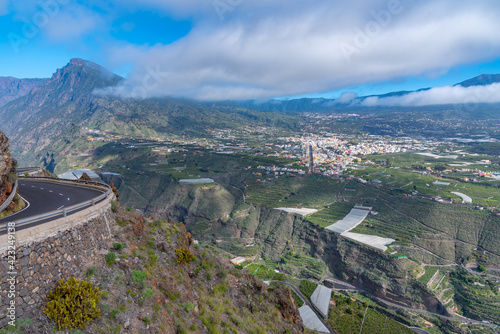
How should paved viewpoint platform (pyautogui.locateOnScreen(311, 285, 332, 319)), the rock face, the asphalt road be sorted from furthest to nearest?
paved viewpoint platform (pyautogui.locateOnScreen(311, 285, 332, 319)) < the asphalt road < the rock face

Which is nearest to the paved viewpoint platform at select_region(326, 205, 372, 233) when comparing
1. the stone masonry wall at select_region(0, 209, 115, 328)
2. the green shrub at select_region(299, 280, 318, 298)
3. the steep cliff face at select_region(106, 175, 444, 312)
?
the steep cliff face at select_region(106, 175, 444, 312)

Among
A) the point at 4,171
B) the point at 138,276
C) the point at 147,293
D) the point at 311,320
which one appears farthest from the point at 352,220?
the point at 4,171

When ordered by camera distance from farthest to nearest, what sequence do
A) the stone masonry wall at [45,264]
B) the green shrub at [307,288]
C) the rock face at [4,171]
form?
the green shrub at [307,288], the rock face at [4,171], the stone masonry wall at [45,264]

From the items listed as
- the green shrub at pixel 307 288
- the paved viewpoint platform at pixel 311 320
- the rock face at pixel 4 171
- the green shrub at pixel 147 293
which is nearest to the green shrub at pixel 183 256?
the green shrub at pixel 147 293

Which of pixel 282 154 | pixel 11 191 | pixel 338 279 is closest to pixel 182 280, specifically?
pixel 11 191

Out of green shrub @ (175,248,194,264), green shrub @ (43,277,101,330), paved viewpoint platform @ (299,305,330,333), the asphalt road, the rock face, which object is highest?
the rock face

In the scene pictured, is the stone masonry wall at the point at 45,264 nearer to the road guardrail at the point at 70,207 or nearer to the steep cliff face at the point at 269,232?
the road guardrail at the point at 70,207

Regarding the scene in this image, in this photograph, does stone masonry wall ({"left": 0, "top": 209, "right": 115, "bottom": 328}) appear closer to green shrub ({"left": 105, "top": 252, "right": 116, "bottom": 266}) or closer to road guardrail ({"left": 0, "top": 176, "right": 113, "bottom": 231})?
green shrub ({"left": 105, "top": 252, "right": 116, "bottom": 266})
